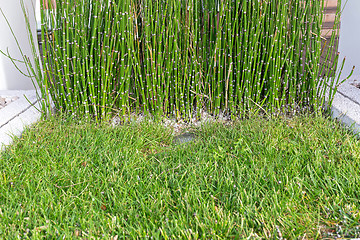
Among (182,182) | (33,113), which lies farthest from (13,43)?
(182,182)

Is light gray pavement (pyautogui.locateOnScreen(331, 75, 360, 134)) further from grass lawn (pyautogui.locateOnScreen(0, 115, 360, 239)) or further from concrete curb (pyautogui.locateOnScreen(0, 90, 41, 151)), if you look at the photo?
concrete curb (pyautogui.locateOnScreen(0, 90, 41, 151))

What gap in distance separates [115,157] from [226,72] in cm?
81

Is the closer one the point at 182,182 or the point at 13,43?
the point at 182,182

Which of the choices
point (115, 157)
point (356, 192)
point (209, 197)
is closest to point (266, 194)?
point (209, 197)

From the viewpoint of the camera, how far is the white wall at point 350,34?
→ 2.63m

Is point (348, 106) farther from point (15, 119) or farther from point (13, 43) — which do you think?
point (13, 43)

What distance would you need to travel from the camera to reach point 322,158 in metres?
1.47

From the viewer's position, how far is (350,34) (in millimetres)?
2715

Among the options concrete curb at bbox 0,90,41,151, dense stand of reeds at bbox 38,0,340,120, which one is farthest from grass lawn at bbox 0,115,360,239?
dense stand of reeds at bbox 38,0,340,120

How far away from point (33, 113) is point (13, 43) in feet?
3.35

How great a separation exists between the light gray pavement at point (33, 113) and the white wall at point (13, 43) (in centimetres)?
56

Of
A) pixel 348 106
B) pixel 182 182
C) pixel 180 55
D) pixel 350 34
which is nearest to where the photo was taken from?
pixel 182 182

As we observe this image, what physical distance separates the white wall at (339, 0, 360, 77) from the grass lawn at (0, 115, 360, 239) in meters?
1.19

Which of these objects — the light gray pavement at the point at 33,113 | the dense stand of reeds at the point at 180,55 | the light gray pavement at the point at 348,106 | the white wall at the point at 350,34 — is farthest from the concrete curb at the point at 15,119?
the white wall at the point at 350,34
